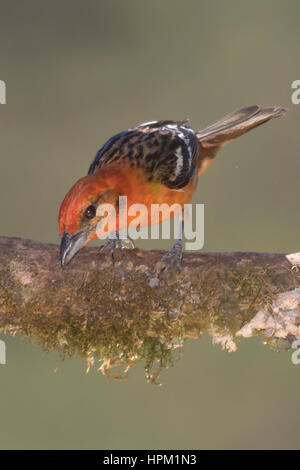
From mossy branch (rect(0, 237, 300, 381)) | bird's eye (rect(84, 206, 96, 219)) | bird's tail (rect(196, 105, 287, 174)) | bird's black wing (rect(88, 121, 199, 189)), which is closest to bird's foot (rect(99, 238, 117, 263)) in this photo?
mossy branch (rect(0, 237, 300, 381))

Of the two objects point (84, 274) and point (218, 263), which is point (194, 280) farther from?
point (84, 274)

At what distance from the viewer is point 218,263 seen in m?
2.73

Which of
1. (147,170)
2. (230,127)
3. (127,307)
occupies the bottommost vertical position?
(127,307)

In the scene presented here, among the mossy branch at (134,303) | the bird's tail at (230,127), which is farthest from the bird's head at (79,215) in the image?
the bird's tail at (230,127)

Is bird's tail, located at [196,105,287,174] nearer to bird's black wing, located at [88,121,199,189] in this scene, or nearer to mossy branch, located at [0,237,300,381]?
bird's black wing, located at [88,121,199,189]

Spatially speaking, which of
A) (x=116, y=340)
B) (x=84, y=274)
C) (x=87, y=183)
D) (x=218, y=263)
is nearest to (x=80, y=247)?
(x=84, y=274)

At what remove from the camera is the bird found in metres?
2.66

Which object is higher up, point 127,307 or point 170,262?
point 170,262

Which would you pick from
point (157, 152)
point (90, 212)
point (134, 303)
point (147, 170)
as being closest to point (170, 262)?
point (134, 303)

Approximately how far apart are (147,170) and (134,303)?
0.91 m

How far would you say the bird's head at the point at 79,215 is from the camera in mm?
2635

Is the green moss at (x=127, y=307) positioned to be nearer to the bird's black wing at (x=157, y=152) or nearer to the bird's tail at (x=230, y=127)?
the bird's black wing at (x=157, y=152)

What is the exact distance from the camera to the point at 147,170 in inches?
125

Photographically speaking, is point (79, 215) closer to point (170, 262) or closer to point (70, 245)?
point (70, 245)
